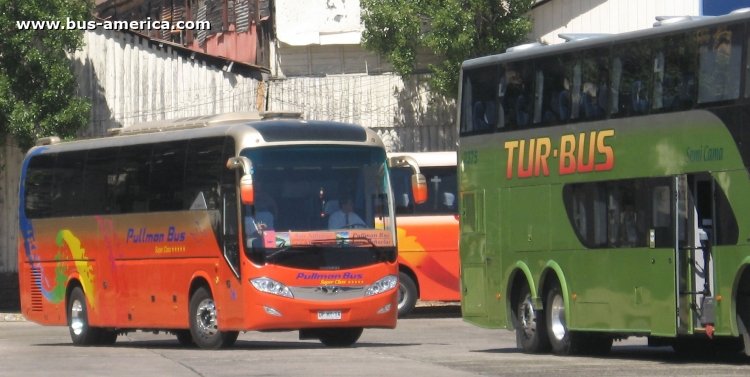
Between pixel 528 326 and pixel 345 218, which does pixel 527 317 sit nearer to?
pixel 528 326

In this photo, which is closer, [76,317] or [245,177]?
Answer: [245,177]

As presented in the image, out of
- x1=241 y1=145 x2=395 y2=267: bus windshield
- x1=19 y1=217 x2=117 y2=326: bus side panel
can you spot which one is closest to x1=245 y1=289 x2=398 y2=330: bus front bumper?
x1=241 y1=145 x2=395 y2=267: bus windshield

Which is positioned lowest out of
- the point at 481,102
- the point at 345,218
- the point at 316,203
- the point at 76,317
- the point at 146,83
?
the point at 76,317

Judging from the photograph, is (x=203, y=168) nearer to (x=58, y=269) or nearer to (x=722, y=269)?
(x=58, y=269)

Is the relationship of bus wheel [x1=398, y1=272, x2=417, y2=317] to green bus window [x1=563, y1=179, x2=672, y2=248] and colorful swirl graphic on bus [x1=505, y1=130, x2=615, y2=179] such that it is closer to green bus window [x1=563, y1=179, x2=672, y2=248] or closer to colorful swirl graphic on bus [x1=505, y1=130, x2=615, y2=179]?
colorful swirl graphic on bus [x1=505, y1=130, x2=615, y2=179]

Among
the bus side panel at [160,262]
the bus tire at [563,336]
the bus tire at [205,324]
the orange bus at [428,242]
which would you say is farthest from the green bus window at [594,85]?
the orange bus at [428,242]

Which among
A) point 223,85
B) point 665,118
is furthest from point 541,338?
point 223,85

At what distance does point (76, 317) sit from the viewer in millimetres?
25250

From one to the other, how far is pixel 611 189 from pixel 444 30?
1450 centimetres

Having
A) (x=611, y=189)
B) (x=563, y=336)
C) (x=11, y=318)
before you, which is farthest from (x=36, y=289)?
(x=611, y=189)

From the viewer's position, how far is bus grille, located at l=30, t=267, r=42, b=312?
1030 inches

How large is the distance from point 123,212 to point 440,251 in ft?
28.6

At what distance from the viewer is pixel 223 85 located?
3491 centimetres

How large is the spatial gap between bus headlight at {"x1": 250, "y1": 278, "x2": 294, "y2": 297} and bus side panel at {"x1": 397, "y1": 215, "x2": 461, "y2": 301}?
1013 centimetres
